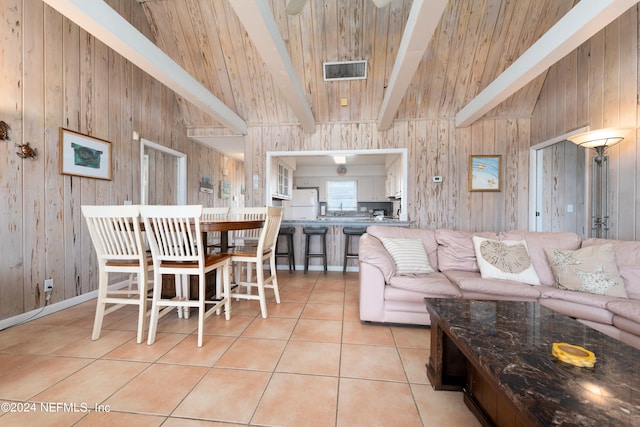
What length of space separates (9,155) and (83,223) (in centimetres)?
87

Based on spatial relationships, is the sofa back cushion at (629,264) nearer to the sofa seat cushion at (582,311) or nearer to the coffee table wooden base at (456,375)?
the sofa seat cushion at (582,311)

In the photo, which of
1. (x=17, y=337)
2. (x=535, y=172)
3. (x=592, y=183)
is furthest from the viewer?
(x=535, y=172)

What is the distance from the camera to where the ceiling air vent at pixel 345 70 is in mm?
3559

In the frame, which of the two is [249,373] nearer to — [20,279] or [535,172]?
[20,279]

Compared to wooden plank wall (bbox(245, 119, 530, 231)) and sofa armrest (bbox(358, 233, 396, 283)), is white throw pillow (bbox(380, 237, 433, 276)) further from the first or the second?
wooden plank wall (bbox(245, 119, 530, 231))

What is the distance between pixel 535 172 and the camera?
3979mm

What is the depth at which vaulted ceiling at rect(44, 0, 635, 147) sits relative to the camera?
2410 millimetres

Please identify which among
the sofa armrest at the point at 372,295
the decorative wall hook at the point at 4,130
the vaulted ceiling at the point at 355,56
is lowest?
the sofa armrest at the point at 372,295

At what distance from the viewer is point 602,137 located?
97.5 inches

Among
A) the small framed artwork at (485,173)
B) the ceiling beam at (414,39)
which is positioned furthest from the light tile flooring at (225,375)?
the small framed artwork at (485,173)

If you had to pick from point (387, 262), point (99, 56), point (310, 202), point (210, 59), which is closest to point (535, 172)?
point (387, 262)

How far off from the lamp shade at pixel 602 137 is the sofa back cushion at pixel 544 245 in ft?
3.20

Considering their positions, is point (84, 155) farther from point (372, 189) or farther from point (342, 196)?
point (372, 189)

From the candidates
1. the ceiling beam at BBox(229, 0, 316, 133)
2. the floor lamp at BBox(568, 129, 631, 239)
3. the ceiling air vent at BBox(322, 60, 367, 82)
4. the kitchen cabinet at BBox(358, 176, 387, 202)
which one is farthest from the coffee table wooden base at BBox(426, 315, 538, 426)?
the kitchen cabinet at BBox(358, 176, 387, 202)
